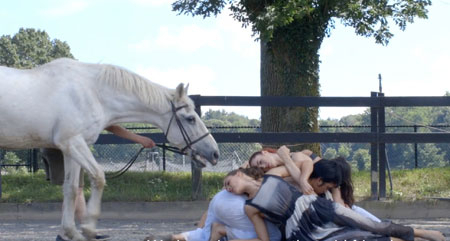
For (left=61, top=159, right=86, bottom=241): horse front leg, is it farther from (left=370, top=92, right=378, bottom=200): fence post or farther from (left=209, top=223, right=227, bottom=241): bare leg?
(left=370, top=92, right=378, bottom=200): fence post

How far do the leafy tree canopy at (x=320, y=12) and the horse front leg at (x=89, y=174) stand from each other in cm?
488

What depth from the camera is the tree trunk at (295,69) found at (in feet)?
37.9

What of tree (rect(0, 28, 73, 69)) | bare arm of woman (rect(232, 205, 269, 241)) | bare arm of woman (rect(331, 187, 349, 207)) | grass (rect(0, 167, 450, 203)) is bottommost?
grass (rect(0, 167, 450, 203))

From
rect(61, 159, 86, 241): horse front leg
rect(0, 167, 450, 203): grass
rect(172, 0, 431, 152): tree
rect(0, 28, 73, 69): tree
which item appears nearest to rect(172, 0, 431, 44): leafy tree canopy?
rect(172, 0, 431, 152): tree

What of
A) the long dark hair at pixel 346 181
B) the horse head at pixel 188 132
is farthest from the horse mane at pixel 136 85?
the long dark hair at pixel 346 181

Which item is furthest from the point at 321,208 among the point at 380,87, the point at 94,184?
the point at 380,87

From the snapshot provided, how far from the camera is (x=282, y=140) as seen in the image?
10.6 meters

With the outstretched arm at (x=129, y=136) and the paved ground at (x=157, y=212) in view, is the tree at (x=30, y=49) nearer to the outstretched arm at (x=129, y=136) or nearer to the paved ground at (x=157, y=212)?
the paved ground at (x=157, y=212)

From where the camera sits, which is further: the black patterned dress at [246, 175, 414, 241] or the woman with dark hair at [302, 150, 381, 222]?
the woman with dark hair at [302, 150, 381, 222]

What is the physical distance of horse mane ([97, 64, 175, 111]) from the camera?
6.91 metres

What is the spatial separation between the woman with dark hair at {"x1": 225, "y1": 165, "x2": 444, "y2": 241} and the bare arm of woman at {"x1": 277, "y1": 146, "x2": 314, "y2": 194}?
5.1 inches

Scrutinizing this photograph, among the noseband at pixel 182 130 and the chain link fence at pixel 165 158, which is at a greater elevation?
the noseband at pixel 182 130

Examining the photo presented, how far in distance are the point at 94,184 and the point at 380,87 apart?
24.2 feet

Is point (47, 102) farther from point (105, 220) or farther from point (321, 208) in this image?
point (105, 220)
